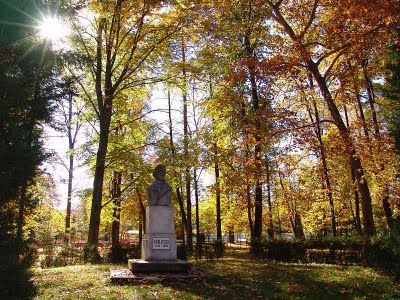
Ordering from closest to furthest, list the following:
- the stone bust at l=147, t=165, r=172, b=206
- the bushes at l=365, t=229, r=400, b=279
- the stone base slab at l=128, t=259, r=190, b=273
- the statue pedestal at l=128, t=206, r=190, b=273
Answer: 1. the bushes at l=365, t=229, r=400, b=279
2. the stone base slab at l=128, t=259, r=190, b=273
3. the statue pedestal at l=128, t=206, r=190, b=273
4. the stone bust at l=147, t=165, r=172, b=206

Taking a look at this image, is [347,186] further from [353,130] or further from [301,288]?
[301,288]

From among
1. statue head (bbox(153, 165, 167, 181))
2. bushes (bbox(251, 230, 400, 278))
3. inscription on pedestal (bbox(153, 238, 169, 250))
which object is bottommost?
bushes (bbox(251, 230, 400, 278))

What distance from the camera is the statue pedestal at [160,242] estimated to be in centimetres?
999

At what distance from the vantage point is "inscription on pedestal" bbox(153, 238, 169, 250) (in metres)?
10.6

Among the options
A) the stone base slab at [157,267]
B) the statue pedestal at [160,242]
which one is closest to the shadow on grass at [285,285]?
the stone base slab at [157,267]

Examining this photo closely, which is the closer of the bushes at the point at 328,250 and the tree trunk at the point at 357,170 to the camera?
the bushes at the point at 328,250

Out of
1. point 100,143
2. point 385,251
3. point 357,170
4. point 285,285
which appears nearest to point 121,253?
point 100,143

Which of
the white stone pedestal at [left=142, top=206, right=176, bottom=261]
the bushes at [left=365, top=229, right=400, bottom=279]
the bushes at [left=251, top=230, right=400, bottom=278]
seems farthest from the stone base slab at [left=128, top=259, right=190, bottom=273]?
the bushes at [left=251, top=230, right=400, bottom=278]

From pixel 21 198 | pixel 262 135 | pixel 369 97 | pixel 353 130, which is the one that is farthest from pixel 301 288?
pixel 369 97

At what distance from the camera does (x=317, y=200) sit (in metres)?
25.2

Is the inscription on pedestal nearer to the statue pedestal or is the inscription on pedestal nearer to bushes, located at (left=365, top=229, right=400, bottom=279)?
the statue pedestal

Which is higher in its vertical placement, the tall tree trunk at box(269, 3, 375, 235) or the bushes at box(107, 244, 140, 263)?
the tall tree trunk at box(269, 3, 375, 235)

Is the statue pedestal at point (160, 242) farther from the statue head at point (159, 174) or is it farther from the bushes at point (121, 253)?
the bushes at point (121, 253)

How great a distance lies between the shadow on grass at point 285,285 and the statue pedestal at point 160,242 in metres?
1.13
